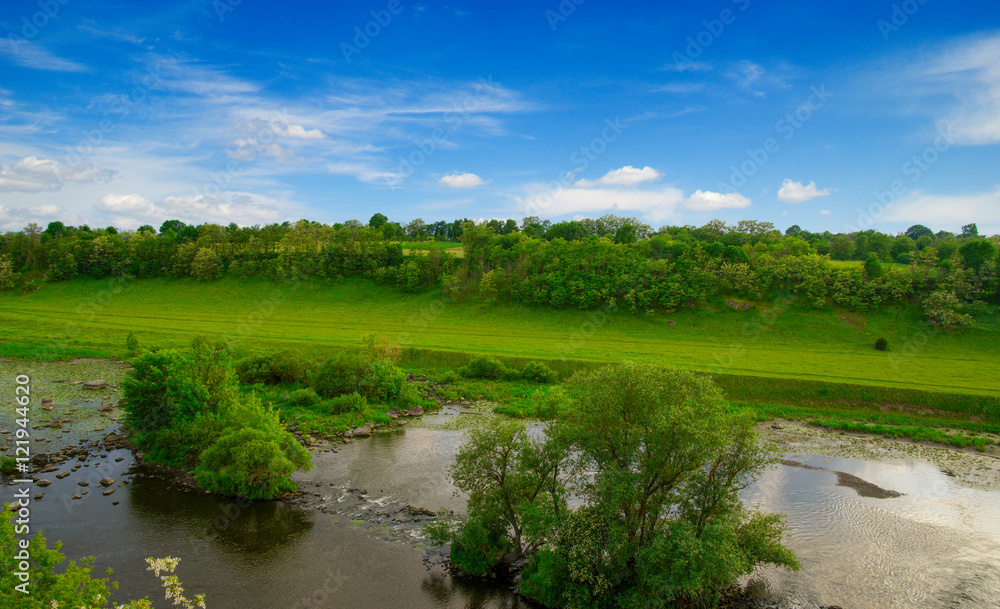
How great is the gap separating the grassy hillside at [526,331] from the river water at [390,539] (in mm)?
22790

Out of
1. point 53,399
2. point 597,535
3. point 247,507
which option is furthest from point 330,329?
point 597,535

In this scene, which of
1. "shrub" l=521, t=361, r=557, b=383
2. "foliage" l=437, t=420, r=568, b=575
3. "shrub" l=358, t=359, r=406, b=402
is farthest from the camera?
"shrub" l=521, t=361, r=557, b=383

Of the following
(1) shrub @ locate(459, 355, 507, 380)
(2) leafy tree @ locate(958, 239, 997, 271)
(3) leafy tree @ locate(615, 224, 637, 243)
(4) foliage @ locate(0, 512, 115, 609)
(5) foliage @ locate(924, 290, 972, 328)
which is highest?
(3) leafy tree @ locate(615, 224, 637, 243)

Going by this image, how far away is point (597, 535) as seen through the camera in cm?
2123

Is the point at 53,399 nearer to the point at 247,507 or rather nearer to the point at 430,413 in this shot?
the point at 247,507

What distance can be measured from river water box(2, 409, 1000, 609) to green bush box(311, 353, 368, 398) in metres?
13.3

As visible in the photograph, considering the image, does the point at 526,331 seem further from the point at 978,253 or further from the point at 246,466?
the point at 978,253

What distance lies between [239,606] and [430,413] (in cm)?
2806

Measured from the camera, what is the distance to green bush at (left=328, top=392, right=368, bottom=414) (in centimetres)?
4619

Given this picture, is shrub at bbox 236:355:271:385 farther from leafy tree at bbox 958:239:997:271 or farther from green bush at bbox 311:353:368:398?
leafy tree at bbox 958:239:997:271

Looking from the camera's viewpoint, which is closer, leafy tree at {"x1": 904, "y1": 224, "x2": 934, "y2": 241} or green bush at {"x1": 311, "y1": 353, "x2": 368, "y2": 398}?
green bush at {"x1": 311, "y1": 353, "x2": 368, "y2": 398}

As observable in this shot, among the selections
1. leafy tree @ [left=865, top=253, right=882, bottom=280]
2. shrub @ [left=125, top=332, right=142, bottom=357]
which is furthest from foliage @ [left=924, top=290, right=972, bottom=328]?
shrub @ [left=125, top=332, right=142, bottom=357]

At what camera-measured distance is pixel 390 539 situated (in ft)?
87.4

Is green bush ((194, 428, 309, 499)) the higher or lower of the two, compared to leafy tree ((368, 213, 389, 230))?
lower
